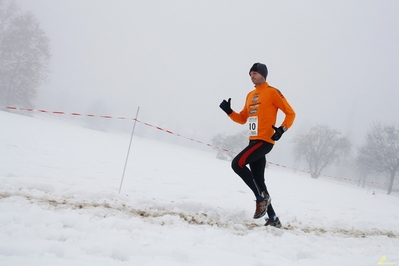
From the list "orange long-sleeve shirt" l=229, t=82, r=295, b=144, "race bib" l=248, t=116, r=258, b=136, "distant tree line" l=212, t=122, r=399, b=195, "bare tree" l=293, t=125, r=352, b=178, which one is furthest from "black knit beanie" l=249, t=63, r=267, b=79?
"bare tree" l=293, t=125, r=352, b=178

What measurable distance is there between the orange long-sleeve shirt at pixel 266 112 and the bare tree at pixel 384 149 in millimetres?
32975

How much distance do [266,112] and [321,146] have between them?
41.6m

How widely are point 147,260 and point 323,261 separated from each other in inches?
82.5

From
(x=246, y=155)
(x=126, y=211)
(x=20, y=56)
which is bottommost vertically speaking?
(x=126, y=211)

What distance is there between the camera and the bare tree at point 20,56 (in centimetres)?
2419

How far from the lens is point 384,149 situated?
29.6 m

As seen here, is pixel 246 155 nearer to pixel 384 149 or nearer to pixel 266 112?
pixel 266 112

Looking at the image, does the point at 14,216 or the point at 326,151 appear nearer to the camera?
the point at 14,216

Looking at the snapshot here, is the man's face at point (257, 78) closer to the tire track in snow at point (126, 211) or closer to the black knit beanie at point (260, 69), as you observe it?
the black knit beanie at point (260, 69)

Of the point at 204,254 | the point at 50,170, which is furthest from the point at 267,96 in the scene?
the point at 50,170

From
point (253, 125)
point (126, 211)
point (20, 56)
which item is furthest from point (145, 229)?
point (20, 56)

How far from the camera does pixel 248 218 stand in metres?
4.12

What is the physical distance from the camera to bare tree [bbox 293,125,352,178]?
37969mm

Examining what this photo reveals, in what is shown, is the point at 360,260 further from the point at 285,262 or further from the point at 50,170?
the point at 50,170
